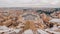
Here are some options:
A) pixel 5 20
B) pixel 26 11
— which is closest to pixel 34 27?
pixel 26 11

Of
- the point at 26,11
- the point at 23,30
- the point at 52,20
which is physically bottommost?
the point at 23,30

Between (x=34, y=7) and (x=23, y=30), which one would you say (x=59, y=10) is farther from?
(x=23, y=30)

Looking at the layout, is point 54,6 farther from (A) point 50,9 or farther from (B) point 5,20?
(B) point 5,20

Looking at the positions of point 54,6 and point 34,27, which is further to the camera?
point 54,6

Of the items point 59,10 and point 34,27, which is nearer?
point 34,27

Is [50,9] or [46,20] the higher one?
[50,9]

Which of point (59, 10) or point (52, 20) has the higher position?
point (59, 10)

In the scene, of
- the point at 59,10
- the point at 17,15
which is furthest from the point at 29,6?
the point at 59,10

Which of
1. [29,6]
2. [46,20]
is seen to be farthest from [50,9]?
[29,6]
